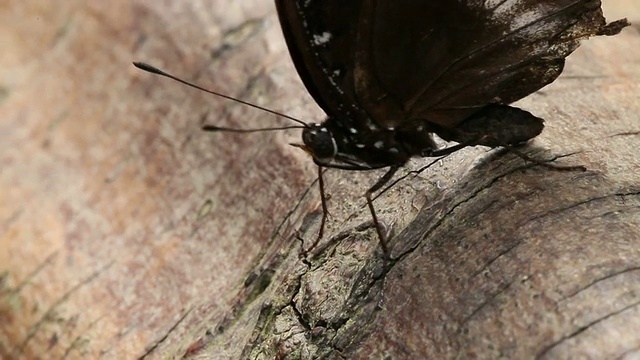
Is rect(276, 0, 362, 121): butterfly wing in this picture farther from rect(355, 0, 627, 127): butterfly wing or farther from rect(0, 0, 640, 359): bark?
rect(0, 0, 640, 359): bark

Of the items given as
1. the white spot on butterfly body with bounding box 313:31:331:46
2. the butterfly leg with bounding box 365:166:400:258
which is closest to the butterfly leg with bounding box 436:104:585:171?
the butterfly leg with bounding box 365:166:400:258

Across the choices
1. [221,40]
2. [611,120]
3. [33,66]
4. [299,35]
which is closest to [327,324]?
[299,35]

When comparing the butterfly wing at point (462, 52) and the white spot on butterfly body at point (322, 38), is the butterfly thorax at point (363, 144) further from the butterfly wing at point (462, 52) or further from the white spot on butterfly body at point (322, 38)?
the white spot on butterfly body at point (322, 38)

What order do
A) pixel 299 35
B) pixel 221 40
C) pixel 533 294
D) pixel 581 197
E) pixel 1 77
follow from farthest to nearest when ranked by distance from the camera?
pixel 1 77 → pixel 221 40 → pixel 299 35 → pixel 581 197 → pixel 533 294

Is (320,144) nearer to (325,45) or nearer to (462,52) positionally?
(325,45)

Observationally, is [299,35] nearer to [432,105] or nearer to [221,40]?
[432,105]

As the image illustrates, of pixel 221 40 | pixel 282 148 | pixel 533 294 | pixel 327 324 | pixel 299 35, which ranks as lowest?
pixel 533 294
